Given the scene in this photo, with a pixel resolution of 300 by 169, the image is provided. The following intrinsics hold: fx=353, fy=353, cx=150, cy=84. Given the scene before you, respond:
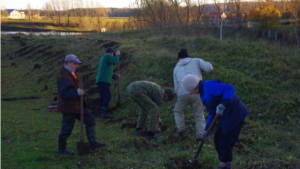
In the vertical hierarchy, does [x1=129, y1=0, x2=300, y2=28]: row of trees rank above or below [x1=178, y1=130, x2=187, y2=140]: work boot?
above

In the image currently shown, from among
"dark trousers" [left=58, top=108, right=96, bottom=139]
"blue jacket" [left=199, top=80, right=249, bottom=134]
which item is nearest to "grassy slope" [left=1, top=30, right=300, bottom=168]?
"dark trousers" [left=58, top=108, right=96, bottom=139]

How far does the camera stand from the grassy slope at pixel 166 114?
6.68 metres

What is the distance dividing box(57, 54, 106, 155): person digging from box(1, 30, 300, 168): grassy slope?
35cm

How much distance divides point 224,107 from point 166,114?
4963mm

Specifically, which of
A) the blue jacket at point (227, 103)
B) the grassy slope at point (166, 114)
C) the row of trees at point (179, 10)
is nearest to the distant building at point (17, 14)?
the row of trees at point (179, 10)

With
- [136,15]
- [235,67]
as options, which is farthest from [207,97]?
[136,15]

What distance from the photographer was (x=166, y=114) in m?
9.99

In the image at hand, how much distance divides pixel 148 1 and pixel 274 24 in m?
20.3

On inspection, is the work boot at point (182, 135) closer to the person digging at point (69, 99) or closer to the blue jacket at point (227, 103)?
the person digging at point (69, 99)

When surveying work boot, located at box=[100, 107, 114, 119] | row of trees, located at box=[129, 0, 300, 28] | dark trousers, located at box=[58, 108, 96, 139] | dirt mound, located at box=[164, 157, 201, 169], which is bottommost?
work boot, located at box=[100, 107, 114, 119]

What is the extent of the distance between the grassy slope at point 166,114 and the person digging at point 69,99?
0.35 meters

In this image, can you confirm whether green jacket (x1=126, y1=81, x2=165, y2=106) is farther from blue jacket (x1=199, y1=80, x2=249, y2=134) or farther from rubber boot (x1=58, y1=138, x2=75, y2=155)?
blue jacket (x1=199, y1=80, x2=249, y2=134)

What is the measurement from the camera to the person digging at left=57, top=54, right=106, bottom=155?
6.59 meters

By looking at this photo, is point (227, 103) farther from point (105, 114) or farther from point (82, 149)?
point (105, 114)
